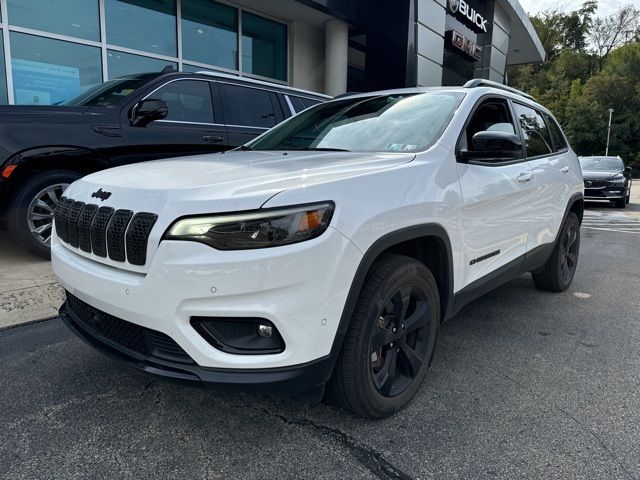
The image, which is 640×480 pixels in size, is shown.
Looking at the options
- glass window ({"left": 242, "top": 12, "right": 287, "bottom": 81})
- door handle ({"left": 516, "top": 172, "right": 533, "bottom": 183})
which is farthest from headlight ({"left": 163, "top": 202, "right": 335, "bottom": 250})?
glass window ({"left": 242, "top": 12, "right": 287, "bottom": 81})

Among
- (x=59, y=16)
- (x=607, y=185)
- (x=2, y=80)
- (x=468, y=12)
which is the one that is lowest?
(x=607, y=185)

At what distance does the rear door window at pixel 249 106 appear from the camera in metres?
5.77

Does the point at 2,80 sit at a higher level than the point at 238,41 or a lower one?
lower

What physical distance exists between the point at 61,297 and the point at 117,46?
6.56 m

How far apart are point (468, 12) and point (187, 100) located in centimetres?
1279

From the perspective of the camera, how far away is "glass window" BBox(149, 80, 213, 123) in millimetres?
5289

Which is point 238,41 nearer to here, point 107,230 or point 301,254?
point 107,230

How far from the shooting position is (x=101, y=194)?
2229 millimetres

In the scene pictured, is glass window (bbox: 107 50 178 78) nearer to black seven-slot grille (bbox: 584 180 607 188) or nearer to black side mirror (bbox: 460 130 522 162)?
black side mirror (bbox: 460 130 522 162)

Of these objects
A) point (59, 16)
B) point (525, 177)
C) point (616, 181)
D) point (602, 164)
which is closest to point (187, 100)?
point (525, 177)

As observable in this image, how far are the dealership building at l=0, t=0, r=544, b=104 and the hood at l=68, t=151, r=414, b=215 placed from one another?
5.59 m

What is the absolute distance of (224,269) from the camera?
1.77 m

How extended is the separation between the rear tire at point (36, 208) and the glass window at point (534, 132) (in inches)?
163

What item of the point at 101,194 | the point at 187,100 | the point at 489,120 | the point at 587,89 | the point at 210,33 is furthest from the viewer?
the point at 587,89
